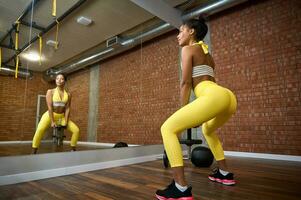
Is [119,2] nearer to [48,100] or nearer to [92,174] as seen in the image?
[48,100]

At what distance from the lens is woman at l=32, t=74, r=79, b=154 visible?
258 centimetres

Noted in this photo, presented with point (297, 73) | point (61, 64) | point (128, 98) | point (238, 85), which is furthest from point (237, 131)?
point (61, 64)

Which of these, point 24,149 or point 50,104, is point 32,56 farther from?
point 24,149

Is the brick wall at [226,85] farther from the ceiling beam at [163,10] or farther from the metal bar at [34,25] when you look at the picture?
the metal bar at [34,25]

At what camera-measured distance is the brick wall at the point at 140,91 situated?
3848 millimetres

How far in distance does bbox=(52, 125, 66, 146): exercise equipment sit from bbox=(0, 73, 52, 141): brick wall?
25cm

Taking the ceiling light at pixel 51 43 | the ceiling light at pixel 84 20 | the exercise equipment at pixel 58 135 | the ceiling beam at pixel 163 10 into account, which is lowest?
the exercise equipment at pixel 58 135

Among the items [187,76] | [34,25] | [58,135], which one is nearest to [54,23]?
[34,25]

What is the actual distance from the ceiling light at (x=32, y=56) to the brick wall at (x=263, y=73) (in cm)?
324

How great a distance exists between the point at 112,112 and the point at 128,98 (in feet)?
1.71

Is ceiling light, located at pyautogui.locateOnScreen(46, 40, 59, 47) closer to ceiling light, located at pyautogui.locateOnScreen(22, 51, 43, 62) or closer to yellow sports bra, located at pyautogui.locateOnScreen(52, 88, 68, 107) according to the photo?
ceiling light, located at pyautogui.locateOnScreen(22, 51, 43, 62)

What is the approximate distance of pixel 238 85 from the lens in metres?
3.89

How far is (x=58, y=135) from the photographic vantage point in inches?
105

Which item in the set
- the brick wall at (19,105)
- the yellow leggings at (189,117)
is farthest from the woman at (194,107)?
the brick wall at (19,105)
